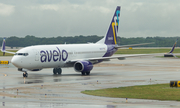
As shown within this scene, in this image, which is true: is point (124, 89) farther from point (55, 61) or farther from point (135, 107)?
point (55, 61)

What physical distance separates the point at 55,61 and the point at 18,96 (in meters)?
19.7

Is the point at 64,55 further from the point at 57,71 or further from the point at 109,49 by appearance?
the point at 109,49

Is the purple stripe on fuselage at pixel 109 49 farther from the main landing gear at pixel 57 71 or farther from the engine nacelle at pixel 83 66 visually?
the main landing gear at pixel 57 71

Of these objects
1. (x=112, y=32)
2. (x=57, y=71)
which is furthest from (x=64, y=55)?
(x=112, y=32)

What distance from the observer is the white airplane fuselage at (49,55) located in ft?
135

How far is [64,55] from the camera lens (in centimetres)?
4581

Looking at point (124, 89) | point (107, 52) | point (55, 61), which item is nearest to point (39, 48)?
point (55, 61)

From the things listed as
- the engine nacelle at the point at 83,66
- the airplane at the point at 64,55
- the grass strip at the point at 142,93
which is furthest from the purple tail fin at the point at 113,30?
the grass strip at the point at 142,93

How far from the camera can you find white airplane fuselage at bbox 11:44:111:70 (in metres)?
41.3

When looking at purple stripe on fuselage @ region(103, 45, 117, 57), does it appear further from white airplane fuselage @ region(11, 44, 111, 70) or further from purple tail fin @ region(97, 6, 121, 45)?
white airplane fuselage @ region(11, 44, 111, 70)

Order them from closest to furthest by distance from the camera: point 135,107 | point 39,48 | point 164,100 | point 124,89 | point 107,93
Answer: point 135,107
point 164,100
point 107,93
point 124,89
point 39,48

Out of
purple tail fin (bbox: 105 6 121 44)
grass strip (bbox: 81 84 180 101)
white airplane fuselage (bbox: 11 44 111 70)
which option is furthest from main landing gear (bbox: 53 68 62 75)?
grass strip (bbox: 81 84 180 101)

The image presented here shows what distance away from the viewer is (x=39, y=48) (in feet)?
142

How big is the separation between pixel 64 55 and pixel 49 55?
2927mm
